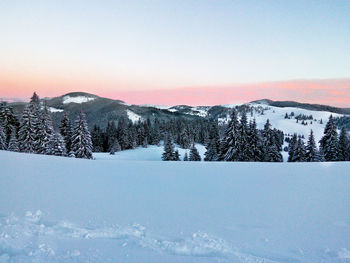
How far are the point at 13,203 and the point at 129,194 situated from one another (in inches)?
147

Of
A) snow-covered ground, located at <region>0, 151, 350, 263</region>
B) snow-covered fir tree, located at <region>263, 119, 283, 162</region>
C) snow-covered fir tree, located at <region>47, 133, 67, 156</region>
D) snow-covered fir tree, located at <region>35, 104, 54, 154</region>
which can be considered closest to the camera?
snow-covered ground, located at <region>0, 151, 350, 263</region>

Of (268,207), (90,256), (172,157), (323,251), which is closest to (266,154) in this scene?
(172,157)

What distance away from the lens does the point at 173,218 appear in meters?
6.36

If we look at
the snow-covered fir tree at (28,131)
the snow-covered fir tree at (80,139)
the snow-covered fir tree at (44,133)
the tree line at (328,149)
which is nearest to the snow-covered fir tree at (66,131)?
the snow-covered fir tree at (44,133)

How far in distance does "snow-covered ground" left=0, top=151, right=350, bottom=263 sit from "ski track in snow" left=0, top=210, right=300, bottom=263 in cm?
2

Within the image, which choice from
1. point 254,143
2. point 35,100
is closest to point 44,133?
point 35,100

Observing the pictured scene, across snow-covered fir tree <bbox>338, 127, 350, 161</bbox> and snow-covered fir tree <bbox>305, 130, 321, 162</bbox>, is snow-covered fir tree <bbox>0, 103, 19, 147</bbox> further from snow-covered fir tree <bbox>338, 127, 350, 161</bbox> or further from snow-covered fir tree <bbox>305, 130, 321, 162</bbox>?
snow-covered fir tree <bbox>338, 127, 350, 161</bbox>

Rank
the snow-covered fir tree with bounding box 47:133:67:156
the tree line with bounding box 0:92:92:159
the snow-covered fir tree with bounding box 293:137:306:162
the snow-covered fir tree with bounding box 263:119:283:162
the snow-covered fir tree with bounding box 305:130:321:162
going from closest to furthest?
the snow-covered fir tree with bounding box 47:133:67:156
the snow-covered fir tree with bounding box 305:130:321:162
the tree line with bounding box 0:92:92:159
the snow-covered fir tree with bounding box 293:137:306:162
the snow-covered fir tree with bounding box 263:119:283:162

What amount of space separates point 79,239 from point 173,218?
2509 millimetres

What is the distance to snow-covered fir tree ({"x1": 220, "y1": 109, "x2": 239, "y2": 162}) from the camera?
2930 cm

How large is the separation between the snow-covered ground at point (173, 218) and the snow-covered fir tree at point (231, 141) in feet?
59.7

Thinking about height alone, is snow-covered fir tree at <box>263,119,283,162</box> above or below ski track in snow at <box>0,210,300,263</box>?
below

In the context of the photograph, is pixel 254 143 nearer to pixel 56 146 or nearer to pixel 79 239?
pixel 56 146

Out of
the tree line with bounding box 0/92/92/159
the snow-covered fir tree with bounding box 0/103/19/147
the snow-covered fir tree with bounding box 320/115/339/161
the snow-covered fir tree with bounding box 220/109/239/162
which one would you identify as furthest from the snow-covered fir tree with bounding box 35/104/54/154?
the snow-covered fir tree with bounding box 320/115/339/161
